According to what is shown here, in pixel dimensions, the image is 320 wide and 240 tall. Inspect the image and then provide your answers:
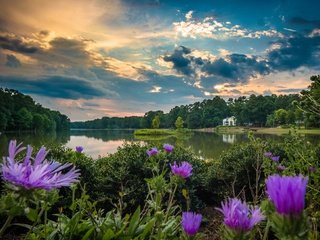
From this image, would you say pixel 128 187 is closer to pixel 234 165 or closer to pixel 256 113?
pixel 234 165

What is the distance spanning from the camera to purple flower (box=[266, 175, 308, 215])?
2.16ft

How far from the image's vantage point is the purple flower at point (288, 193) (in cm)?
66

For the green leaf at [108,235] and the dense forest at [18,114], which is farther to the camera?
the dense forest at [18,114]

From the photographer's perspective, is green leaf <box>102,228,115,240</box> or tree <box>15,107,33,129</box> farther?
tree <box>15,107,33,129</box>

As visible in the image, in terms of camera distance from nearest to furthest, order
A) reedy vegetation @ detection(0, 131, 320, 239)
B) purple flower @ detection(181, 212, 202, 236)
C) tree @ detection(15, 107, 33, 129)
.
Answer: purple flower @ detection(181, 212, 202, 236) → reedy vegetation @ detection(0, 131, 320, 239) → tree @ detection(15, 107, 33, 129)

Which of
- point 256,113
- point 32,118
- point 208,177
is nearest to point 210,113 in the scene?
point 256,113

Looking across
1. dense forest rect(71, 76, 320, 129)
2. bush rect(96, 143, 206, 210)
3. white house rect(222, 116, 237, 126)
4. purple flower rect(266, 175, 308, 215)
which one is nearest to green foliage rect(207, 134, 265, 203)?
bush rect(96, 143, 206, 210)

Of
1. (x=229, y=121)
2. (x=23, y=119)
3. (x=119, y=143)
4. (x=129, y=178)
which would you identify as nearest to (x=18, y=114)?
(x=23, y=119)

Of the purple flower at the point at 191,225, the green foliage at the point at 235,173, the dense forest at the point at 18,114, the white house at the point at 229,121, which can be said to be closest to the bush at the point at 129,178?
the green foliage at the point at 235,173

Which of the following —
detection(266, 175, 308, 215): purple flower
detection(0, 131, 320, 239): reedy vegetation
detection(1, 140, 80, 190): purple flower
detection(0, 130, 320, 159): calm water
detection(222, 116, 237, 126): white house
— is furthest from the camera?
detection(222, 116, 237, 126): white house

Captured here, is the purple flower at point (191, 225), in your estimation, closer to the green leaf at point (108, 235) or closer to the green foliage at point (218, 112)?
the green leaf at point (108, 235)

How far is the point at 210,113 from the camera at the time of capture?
427 feet

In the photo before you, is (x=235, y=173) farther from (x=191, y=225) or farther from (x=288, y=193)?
(x=288, y=193)

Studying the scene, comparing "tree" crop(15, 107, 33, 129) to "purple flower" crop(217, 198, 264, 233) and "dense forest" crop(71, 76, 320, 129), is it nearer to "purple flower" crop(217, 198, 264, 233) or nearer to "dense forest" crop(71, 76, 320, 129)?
"dense forest" crop(71, 76, 320, 129)
